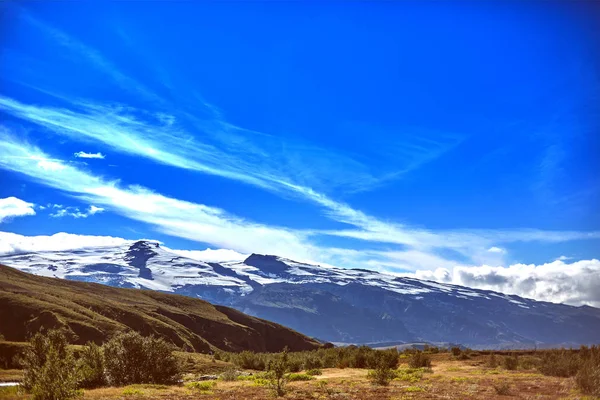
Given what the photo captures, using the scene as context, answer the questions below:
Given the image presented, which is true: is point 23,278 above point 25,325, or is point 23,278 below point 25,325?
above

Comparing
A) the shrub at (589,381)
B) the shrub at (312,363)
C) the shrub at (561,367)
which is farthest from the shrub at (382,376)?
the shrub at (312,363)

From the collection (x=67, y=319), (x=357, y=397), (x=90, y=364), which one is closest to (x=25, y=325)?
(x=67, y=319)

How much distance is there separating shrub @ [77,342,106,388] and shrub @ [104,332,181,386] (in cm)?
49

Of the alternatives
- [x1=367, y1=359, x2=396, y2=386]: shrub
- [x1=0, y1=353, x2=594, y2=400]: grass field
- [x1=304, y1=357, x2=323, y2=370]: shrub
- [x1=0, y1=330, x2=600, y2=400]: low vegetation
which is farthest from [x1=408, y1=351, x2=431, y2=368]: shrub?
[x1=367, y1=359, x2=396, y2=386]: shrub

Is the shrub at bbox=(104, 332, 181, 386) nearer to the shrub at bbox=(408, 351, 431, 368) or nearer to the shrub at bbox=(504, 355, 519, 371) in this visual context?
the shrub at bbox=(408, 351, 431, 368)

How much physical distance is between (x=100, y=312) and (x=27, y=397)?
72044mm

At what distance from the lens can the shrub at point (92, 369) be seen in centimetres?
3667

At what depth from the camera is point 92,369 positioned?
37.7 metres

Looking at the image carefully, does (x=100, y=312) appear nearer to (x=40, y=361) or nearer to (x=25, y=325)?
(x=25, y=325)

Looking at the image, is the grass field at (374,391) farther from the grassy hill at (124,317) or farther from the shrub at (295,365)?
the grassy hill at (124,317)

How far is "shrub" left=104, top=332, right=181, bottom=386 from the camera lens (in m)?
38.2

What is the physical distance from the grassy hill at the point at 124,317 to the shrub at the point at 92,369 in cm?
3568

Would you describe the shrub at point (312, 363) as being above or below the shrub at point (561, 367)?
below

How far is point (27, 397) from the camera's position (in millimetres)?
25828
